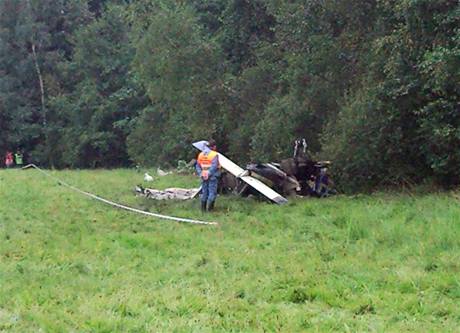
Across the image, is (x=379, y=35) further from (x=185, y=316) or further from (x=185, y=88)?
(x=185, y=316)

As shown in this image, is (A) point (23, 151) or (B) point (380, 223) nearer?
(B) point (380, 223)

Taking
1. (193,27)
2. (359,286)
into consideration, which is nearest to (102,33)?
(193,27)

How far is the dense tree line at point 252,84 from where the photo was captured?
44.3ft

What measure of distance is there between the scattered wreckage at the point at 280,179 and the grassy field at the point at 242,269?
169 cm

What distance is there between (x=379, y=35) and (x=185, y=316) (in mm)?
10800

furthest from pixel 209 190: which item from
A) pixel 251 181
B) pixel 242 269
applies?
pixel 242 269

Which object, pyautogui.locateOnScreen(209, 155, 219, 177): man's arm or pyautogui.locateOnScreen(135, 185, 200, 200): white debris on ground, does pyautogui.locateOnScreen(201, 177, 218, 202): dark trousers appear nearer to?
pyautogui.locateOnScreen(209, 155, 219, 177): man's arm

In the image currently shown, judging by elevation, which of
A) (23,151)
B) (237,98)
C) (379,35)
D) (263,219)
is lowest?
→ (23,151)

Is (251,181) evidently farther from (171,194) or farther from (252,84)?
(252,84)

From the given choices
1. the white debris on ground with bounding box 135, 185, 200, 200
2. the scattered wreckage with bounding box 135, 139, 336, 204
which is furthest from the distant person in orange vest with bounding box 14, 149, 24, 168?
the scattered wreckage with bounding box 135, 139, 336, 204

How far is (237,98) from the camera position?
840 inches

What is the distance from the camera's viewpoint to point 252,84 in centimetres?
2092

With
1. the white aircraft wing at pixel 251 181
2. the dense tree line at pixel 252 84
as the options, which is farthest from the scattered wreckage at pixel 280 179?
the dense tree line at pixel 252 84

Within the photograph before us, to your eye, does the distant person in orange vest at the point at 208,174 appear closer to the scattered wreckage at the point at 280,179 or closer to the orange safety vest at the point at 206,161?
the orange safety vest at the point at 206,161
